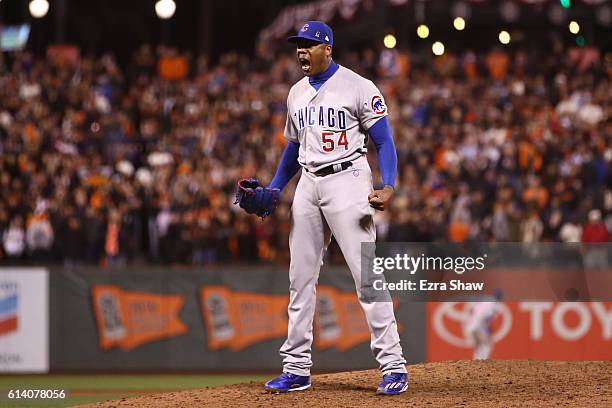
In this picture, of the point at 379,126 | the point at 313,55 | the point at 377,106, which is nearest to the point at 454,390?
the point at 379,126

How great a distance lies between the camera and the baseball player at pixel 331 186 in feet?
19.9

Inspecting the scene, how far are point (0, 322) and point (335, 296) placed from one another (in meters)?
4.32

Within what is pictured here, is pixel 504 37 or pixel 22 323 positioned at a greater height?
pixel 504 37

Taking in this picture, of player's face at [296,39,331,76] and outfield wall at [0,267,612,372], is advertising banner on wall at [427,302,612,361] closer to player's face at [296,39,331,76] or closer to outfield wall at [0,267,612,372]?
outfield wall at [0,267,612,372]

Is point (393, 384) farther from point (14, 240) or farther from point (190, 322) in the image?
point (14, 240)

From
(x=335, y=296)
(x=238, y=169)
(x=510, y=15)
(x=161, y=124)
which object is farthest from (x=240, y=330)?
(x=510, y=15)

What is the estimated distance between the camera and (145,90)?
18.8m

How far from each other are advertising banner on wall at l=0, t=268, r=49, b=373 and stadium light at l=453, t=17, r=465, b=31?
37.1 ft

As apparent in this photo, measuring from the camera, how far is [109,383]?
517 inches

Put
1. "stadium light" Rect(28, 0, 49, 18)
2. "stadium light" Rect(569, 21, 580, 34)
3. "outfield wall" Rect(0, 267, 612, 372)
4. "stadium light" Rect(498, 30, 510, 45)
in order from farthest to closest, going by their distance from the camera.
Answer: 1. "stadium light" Rect(498, 30, 510, 45)
2. "stadium light" Rect(569, 21, 580, 34)
3. "stadium light" Rect(28, 0, 49, 18)
4. "outfield wall" Rect(0, 267, 612, 372)

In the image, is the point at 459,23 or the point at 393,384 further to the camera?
the point at 459,23

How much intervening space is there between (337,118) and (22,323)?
8.44 meters

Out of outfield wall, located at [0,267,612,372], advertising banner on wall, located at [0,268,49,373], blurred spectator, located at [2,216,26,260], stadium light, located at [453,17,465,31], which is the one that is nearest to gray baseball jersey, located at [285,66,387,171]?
outfield wall, located at [0,267,612,372]

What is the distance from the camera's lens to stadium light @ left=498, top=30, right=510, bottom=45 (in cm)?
2098
